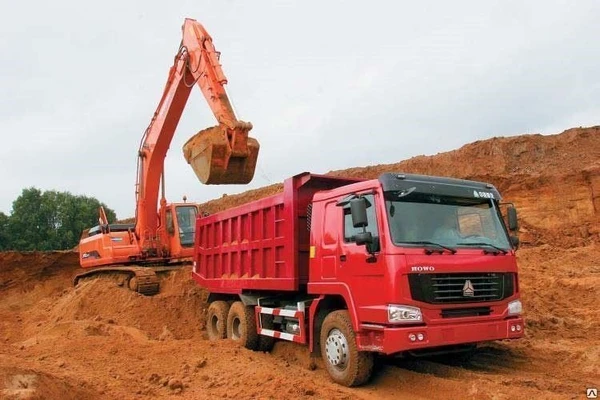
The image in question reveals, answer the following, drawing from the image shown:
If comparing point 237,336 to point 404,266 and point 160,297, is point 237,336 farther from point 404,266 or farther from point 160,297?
point 404,266

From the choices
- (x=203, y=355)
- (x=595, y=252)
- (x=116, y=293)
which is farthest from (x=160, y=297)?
(x=595, y=252)

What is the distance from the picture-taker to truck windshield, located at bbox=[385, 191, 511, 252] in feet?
21.4

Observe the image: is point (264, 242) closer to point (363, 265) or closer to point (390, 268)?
point (363, 265)

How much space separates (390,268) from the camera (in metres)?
6.21

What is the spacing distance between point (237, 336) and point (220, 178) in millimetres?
2871

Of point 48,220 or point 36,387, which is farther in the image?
point 48,220

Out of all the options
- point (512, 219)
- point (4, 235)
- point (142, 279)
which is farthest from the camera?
point (4, 235)

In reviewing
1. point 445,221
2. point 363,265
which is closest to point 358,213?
point 363,265

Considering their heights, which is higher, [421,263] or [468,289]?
[421,263]

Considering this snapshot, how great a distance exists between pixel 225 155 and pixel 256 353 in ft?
11.5

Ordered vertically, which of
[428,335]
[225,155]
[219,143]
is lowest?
[428,335]

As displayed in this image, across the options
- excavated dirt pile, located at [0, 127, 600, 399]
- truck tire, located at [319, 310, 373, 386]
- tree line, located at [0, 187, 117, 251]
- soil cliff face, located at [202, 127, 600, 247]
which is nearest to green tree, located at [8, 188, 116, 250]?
tree line, located at [0, 187, 117, 251]

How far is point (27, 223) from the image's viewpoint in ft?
176

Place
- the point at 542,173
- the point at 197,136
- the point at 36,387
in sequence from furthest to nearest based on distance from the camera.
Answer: the point at 542,173
the point at 197,136
the point at 36,387
